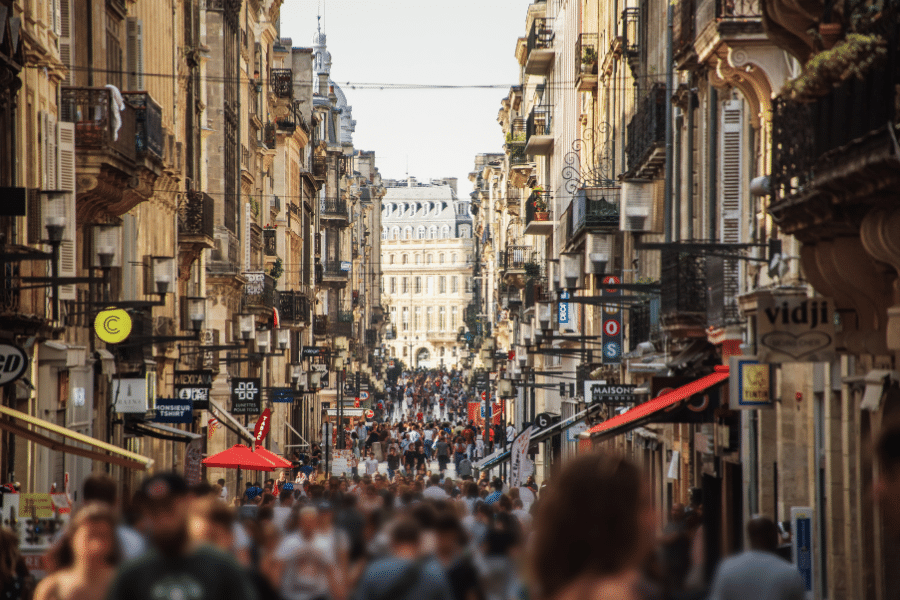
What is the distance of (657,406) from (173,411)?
36.6 feet

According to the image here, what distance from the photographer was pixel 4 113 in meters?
19.7

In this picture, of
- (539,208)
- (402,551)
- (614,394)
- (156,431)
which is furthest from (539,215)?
(402,551)

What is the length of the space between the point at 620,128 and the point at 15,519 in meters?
21.9

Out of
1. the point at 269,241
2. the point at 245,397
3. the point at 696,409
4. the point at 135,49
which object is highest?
the point at 135,49

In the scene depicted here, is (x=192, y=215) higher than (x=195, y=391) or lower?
higher

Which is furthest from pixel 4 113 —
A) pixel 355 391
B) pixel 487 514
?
pixel 355 391

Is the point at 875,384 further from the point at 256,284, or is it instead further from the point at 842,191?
the point at 256,284

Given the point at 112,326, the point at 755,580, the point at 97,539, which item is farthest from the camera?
the point at 112,326

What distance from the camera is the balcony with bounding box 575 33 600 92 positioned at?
37.5 metres

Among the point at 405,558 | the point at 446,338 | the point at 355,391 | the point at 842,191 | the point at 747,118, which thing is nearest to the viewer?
the point at 405,558

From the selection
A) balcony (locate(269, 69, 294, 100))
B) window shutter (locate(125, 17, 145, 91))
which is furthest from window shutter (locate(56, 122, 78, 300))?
balcony (locate(269, 69, 294, 100))

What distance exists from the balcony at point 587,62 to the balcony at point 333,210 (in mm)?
39904

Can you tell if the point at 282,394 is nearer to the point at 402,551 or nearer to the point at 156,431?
the point at 156,431

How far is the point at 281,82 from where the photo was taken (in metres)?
54.1
